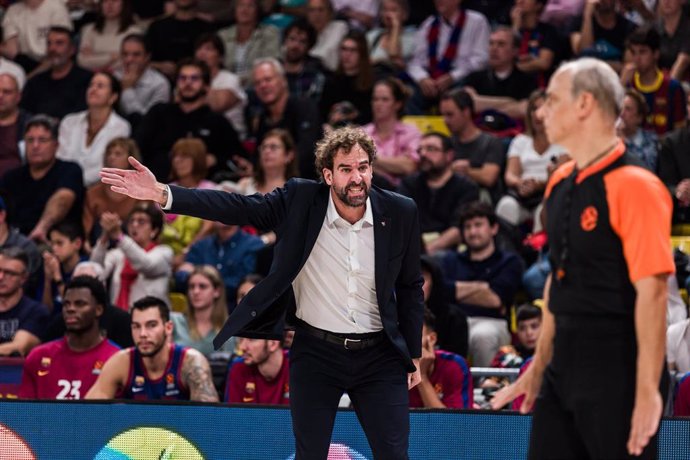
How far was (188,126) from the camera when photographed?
11281 mm

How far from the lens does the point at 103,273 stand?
9.41 metres

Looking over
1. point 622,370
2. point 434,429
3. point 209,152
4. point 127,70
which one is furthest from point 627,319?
point 127,70

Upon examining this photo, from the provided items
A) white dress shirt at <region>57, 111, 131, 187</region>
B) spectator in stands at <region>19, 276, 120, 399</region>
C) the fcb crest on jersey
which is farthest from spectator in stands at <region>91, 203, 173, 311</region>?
the fcb crest on jersey

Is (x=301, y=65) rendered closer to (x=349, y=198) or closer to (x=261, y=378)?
(x=261, y=378)

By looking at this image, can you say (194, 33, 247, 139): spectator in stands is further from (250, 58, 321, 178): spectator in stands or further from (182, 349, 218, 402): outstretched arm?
(182, 349, 218, 402): outstretched arm

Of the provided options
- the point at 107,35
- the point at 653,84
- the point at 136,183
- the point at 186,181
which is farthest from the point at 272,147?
the point at 136,183

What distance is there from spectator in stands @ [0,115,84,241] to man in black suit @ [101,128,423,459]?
5575 mm

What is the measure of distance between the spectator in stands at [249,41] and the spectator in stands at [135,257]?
315 centimetres

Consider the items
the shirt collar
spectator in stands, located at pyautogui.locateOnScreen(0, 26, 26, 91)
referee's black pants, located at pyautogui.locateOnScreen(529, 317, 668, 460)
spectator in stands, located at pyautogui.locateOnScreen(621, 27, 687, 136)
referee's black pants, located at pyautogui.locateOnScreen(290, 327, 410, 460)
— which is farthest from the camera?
spectator in stands, located at pyautogui.locateOnScreen(0, 26, 26, 91)

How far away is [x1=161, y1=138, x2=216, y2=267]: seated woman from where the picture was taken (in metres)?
10.4

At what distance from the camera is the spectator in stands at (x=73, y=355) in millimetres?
7652

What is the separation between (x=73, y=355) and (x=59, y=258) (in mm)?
2010

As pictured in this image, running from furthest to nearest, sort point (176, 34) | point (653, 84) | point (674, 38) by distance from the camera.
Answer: point (176, 34) → point (674, 38) → point (653, 84)

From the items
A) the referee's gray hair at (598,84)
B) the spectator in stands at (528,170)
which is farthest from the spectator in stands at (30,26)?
the referee's gray hair at (598,84)
